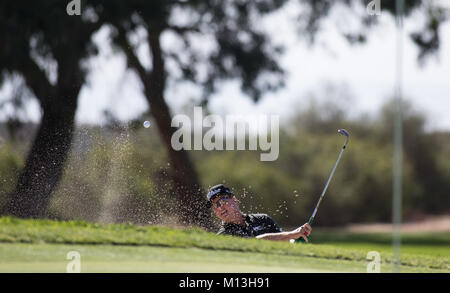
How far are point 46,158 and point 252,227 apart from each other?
7151mm

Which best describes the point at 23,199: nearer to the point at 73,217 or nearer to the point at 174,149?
the point at 73,217

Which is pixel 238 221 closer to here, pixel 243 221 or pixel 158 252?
pixel 243 221

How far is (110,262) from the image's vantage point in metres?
5.32

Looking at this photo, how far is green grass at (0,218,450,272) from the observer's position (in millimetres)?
5293

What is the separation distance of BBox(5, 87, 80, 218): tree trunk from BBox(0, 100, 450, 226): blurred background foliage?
0.84ft

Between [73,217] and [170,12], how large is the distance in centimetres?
822

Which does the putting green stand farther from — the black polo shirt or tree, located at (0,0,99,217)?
tree, located at (0,0,99,217)

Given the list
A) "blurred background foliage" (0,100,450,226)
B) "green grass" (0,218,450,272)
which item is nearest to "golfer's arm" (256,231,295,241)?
"green grass" (0,218,450,272)

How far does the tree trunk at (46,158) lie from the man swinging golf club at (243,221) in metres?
4.99

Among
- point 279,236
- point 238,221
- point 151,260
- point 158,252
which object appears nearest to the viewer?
point 151,260

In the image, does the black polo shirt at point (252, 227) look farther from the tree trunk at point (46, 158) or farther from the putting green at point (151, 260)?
the tree trunk at point (46, 158)

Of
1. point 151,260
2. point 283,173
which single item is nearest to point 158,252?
point 151,260

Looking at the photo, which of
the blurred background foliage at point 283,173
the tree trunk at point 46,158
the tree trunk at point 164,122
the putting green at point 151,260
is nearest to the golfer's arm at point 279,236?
the putting green at point 151,260

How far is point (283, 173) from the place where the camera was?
26453mm
